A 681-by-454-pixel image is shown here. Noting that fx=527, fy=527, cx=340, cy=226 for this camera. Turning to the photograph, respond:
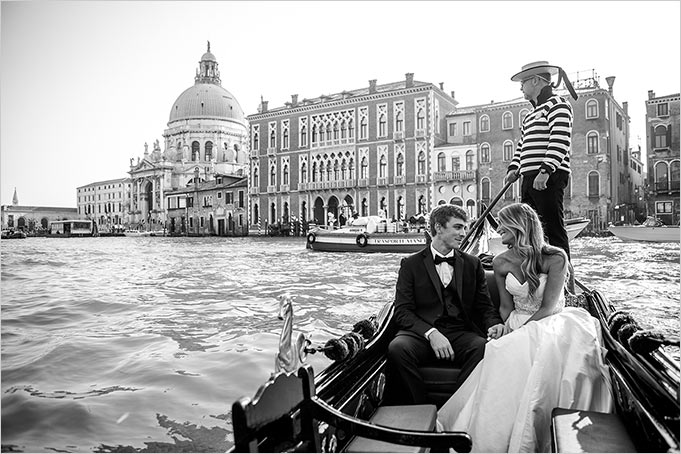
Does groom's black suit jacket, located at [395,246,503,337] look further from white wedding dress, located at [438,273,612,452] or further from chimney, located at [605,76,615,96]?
chimney, located at [605,76,615,96]

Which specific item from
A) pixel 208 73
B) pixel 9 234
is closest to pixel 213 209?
pixel 208 73

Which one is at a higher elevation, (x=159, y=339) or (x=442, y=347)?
(x=442, y=347)

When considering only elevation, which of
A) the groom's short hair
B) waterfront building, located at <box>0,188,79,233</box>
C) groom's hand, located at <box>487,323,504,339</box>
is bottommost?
groom's hand, located at <box>487,323,504,339</box>

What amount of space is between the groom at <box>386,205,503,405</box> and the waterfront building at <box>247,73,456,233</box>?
16714mm

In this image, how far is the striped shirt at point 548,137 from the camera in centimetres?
203

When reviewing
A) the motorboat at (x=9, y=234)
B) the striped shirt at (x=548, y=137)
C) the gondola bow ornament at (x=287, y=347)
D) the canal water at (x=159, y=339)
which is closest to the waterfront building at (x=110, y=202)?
the motorboat at (x=9, y=234)

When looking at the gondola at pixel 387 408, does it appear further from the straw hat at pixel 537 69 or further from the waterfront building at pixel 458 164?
the waterfront building at pixel 458 164

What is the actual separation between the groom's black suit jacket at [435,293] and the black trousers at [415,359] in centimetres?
6

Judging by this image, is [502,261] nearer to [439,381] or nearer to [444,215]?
[444,215]

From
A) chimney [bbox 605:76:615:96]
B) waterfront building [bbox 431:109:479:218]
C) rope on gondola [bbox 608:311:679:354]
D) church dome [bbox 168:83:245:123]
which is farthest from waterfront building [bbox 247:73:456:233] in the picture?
rope on gondola [bbox 608:311:679:354]

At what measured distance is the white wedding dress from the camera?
3.75 feet

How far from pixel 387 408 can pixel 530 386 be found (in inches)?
14.0

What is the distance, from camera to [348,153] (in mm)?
20359

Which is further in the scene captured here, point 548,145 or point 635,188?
point 635,188
